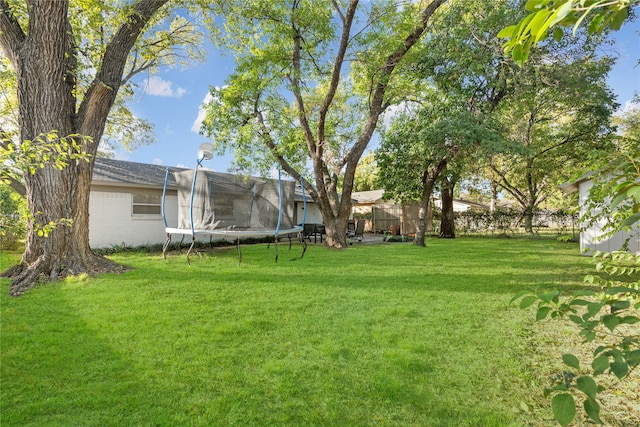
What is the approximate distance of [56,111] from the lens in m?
6.16

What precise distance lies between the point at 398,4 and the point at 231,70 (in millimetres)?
5875

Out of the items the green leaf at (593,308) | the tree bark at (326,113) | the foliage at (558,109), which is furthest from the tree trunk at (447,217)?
the green leaf at (593,308)

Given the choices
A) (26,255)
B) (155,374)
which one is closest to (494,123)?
(155,374)

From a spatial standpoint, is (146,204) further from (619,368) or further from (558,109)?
(558,109)

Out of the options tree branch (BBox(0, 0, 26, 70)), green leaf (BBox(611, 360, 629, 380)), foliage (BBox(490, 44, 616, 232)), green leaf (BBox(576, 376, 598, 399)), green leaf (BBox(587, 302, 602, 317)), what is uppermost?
foliage (BBox(490, 44, 616, 232))

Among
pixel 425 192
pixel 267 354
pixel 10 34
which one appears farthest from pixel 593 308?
pixel 425 192

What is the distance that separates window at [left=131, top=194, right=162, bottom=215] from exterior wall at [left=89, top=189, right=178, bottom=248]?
135 millimetres

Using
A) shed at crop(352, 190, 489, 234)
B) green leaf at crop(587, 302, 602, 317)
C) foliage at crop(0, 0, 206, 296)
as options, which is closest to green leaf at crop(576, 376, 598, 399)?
green leaf at crop(587, 302, 602, 317)

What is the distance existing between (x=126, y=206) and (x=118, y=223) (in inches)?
25.3

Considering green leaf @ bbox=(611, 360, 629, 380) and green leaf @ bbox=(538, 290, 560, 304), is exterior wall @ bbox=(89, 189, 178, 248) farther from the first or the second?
green leaf @ bbox=(611, 360, 629, 380)

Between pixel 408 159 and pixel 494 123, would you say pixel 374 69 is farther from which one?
pixel 494 123

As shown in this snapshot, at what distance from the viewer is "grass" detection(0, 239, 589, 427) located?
223cm

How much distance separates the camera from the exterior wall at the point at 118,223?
10430 millimetres

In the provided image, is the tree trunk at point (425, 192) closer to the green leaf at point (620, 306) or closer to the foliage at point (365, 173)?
the green leaf at point (620, 306)
